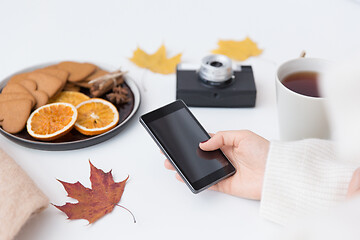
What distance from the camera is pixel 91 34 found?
1.21 metres

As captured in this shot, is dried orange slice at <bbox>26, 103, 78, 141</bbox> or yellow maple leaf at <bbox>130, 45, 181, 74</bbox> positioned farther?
yellow maple leaf at <bbox>130, 45, 181, 74</bbox>

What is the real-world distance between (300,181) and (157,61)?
53 cm

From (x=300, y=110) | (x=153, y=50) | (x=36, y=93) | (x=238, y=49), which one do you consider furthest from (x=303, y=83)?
(x=36, y=93)

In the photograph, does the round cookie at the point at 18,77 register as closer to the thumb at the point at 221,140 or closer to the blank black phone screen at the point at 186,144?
the blank black phone screen at the point at 186,144

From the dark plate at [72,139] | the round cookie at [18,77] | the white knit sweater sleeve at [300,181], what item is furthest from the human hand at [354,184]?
the round cookie at [18,77]

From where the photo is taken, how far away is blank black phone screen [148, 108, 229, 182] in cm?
76

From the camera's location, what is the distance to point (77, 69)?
1003 millimetres

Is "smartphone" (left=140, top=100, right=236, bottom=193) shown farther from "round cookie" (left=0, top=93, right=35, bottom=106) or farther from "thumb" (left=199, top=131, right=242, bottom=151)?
"round cookie" (left=0, top=93, right=35, bottom=106)

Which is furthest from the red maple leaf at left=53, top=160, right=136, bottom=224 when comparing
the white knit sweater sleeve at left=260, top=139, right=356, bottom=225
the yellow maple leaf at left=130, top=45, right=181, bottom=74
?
the yellow maple leaf at left=130, top=45, right=181, bottom=74

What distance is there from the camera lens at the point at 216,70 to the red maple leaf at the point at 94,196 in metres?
0.30

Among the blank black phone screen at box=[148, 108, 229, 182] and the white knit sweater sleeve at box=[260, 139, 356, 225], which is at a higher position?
the blank black phone screen at box=[148, 108, 229, 182]

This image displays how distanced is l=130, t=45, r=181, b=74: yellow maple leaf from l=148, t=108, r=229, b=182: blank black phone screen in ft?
0.84

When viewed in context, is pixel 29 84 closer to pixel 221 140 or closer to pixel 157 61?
pixel 157 61

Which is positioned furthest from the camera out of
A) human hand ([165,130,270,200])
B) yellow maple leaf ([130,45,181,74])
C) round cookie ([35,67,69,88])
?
yellow maple leaf ([130,45,181,74])
